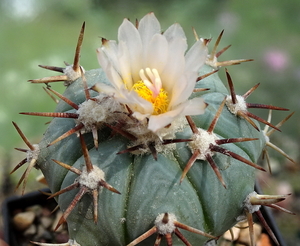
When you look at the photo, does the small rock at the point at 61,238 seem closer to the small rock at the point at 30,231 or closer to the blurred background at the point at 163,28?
the small rock at the point at 30,231

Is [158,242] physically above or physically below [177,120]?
below

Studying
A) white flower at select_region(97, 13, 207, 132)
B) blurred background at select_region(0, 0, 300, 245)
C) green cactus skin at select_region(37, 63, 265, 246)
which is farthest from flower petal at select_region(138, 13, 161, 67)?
blurred background at select_region(0, 0, 300, 245)

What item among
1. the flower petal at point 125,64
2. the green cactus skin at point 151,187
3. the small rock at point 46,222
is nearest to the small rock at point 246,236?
the green cactus skin at point 151,187

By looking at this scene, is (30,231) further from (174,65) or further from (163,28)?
(163,28)

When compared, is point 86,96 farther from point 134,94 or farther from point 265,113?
point 265,113

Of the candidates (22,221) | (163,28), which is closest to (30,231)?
(22,221)

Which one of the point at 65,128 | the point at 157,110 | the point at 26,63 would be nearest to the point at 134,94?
the point at 157,110

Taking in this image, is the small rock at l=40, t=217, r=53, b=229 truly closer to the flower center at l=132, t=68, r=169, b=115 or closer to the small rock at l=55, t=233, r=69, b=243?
the small rock at l=55, t=233, r=69, b=243
